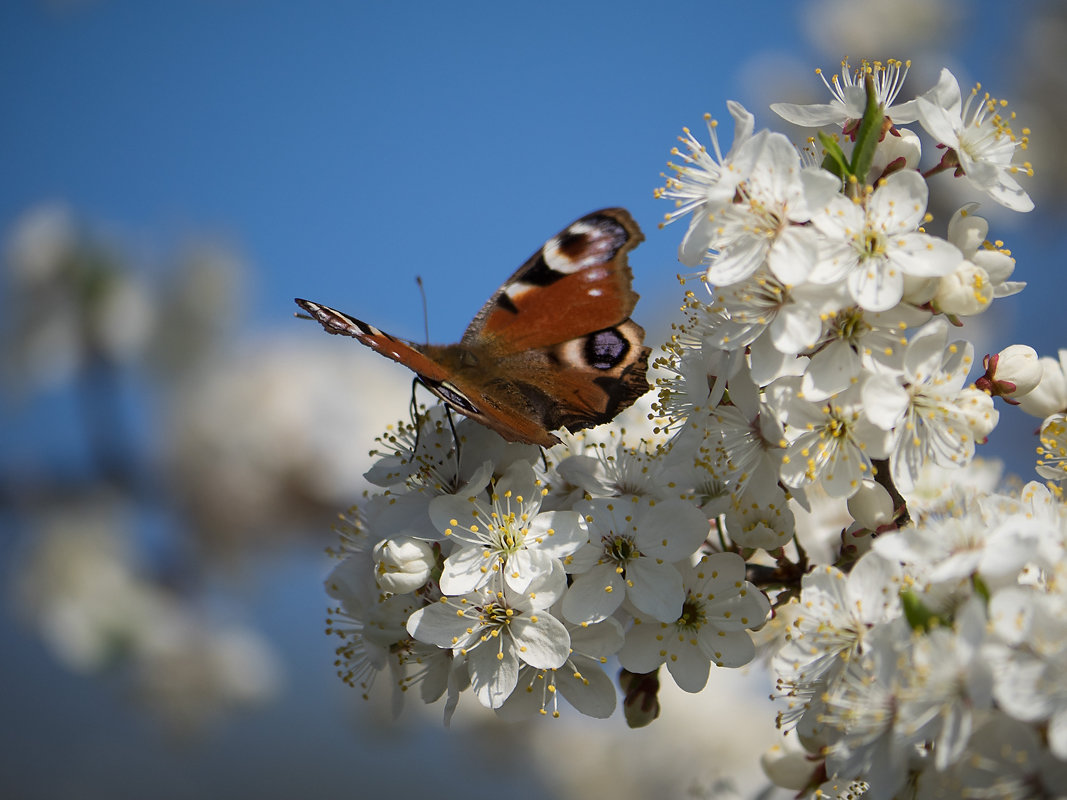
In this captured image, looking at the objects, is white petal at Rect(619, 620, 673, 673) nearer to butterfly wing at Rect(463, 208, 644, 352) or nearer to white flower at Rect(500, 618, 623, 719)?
white flower at Rect(500, 618, 623, 719)

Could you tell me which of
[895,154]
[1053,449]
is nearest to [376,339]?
[895,154]

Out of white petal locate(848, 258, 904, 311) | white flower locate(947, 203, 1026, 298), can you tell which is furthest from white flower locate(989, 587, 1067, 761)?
white flower locate(947, 203, 1026, 298)

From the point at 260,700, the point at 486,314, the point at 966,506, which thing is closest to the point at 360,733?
the point at 260,700

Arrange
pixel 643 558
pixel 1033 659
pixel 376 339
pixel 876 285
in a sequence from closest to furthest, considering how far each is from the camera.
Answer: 1. pixel 1033 659
2. pixel 876 285
3. pixel 643 558
4. pixel 376 339

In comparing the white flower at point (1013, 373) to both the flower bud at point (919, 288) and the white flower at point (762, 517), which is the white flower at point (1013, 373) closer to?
the flower bud at point (919, 288)

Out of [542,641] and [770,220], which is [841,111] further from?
[542,641]

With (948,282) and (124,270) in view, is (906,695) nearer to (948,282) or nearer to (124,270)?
(948,282)
